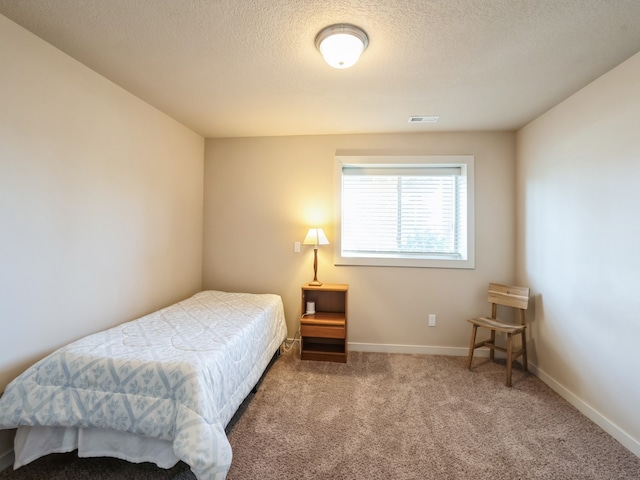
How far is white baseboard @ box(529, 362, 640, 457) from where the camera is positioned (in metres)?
1.71

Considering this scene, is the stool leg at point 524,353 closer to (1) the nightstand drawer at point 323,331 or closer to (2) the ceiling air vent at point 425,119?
(1) the nightstand drawer at point 323,331

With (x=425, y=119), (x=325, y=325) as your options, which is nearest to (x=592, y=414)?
(x=325, y=325)

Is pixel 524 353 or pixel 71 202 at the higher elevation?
pixel 71 202

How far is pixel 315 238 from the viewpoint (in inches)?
116

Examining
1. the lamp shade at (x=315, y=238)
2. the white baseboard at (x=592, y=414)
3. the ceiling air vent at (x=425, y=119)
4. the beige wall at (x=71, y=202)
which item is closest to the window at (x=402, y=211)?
the lamp shade at (x=315, y=238)

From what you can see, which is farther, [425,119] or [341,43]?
[425,119]

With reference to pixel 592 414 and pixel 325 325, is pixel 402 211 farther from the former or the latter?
pixel 592 414

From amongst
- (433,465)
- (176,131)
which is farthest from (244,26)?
(433,465)

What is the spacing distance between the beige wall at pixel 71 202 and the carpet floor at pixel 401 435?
0.84 meters

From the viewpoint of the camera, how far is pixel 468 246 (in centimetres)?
302

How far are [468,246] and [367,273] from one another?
1.12 metres

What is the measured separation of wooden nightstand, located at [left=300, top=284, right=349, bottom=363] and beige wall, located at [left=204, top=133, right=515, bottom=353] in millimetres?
177

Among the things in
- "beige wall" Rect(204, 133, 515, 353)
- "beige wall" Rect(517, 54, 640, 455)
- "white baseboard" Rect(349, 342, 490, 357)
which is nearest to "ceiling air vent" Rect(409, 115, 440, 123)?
"beige wall" Rect(204, 133, 515, 353)

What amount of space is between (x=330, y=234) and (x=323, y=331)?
107 cm
